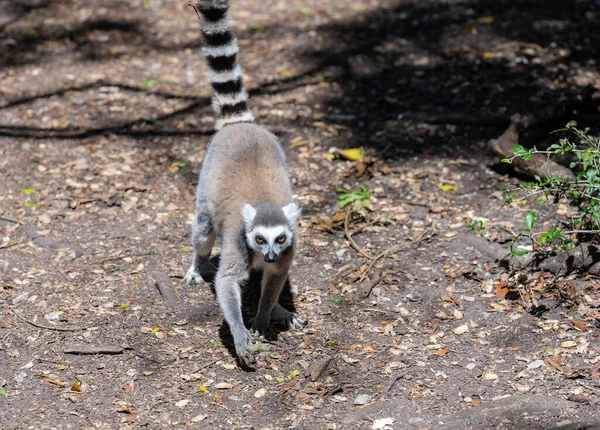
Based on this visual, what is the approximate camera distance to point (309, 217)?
6230 mm

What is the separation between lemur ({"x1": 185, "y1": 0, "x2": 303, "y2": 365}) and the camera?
4625mm

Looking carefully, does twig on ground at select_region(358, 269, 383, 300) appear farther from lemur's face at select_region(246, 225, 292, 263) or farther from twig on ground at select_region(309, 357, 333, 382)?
lemur's face at select_region(246, 225, 292, 263)

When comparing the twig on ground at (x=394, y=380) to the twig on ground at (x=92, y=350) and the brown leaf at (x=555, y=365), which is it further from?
the twig on ground at (x=92, y=350)

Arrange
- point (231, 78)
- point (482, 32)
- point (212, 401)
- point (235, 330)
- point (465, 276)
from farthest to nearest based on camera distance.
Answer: point (482, 32) < point (231, 78) < point (465, 276) < point (235, 330) < point (212, 401)

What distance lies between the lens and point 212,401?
4273 millimetres

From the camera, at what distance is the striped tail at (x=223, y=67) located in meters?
5.57

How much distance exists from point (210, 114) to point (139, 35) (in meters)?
2.26

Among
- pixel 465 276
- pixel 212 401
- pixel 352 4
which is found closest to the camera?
pixel 212 401

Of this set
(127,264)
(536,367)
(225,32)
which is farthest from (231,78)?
(536,367)

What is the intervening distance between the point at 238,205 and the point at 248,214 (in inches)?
12.3

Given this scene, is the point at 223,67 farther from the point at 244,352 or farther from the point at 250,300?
the point at 244,352

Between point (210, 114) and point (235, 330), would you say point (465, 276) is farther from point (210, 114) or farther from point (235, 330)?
point (210, 114)

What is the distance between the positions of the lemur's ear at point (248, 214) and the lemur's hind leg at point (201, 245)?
2.06 ft

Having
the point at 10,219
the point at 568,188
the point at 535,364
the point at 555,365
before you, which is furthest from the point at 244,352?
the point at 10,219
